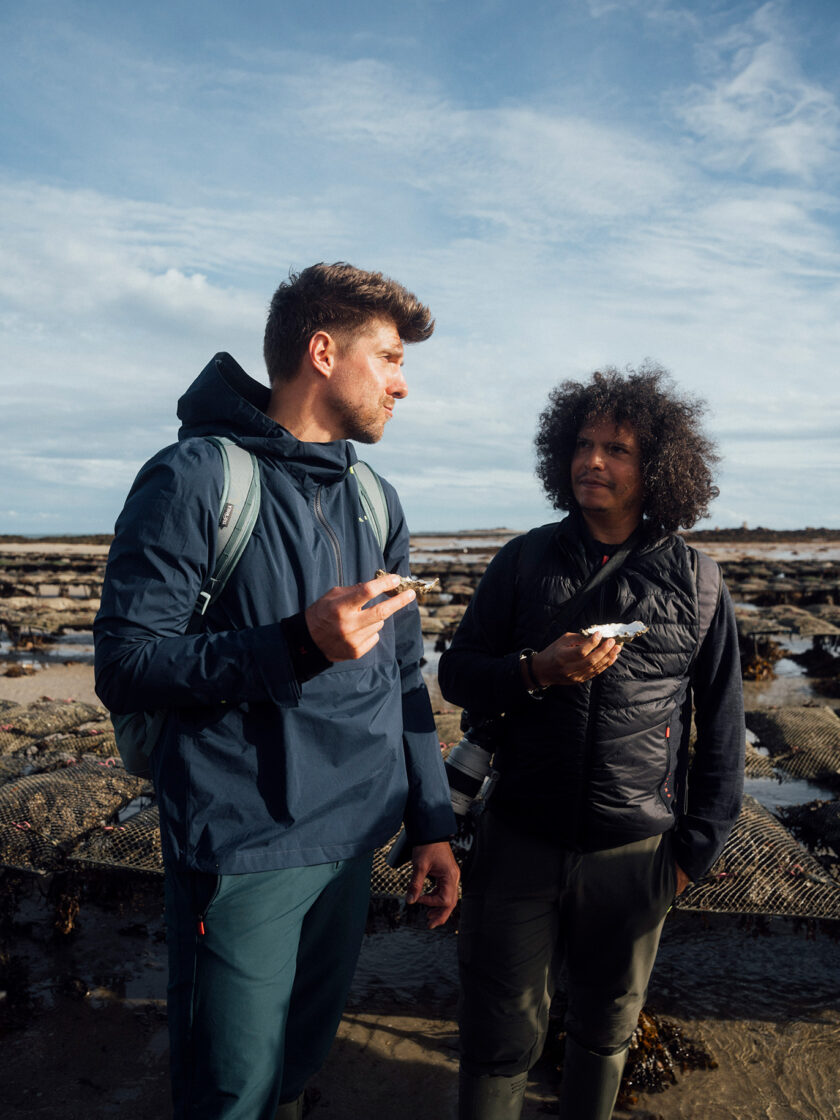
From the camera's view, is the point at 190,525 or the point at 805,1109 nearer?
the point at 190,525

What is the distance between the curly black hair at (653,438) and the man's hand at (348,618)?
1444 mm

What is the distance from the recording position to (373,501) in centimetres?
228

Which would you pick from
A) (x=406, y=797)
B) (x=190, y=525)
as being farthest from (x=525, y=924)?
(x=190, y=525)

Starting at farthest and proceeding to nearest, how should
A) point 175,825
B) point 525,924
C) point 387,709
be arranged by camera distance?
point 525,924 → point 387,709 → point 175,825

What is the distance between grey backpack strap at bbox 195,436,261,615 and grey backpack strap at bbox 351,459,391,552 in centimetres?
40

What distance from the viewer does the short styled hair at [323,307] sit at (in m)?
2.15

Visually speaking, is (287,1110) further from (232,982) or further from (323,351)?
(323,351)

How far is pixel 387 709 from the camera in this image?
6.85ft

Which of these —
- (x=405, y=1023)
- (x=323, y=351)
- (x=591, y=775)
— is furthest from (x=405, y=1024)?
(x=323, y=351)

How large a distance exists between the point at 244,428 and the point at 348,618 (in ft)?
2.24

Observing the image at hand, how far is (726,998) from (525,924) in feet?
8.81

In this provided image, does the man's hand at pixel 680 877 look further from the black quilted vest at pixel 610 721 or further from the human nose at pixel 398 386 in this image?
the human nose at pixel 398 386

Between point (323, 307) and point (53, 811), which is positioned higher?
point (323, 307)

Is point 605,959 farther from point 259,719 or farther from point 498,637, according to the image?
point 259,719
